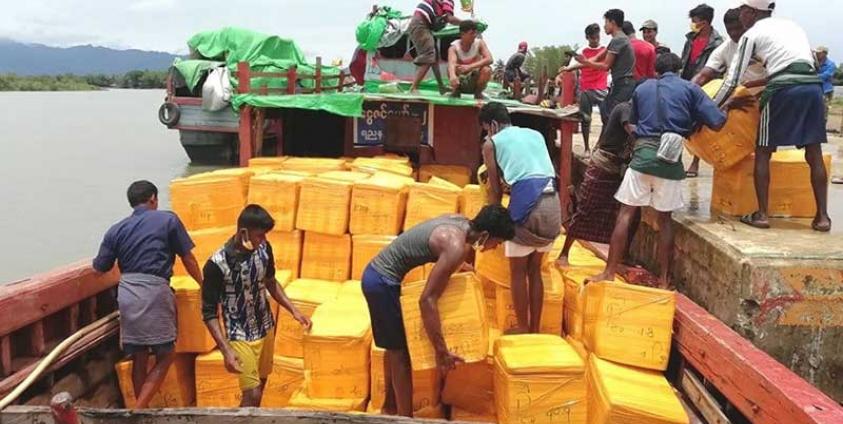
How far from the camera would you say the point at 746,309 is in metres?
4.15

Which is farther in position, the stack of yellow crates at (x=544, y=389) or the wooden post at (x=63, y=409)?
the stack of yellow crates at (x=544, y=389)

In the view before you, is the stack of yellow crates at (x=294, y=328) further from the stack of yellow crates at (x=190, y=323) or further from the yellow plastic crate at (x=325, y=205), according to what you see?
the yellow plastic crate at (x=325, y=205)

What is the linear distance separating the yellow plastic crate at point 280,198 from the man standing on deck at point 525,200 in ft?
6.41

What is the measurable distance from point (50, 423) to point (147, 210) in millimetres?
1528

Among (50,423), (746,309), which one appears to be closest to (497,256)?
(746,309)

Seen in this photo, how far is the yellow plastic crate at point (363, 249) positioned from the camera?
5.60 m

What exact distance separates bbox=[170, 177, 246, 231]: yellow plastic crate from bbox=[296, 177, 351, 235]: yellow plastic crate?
725mm

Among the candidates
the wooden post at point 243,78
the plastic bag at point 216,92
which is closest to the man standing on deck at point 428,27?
the wooden post at point 243,78

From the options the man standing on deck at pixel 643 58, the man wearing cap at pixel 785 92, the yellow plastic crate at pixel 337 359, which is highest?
the man standing on deck at pixel 643 58

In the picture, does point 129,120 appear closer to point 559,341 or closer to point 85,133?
point 85,133

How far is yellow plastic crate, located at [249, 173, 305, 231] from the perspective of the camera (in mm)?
5750

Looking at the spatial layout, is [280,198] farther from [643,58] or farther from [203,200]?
[643,58]

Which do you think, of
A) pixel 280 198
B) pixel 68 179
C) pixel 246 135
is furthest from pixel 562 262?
pixel 68 179

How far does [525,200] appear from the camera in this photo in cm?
432
